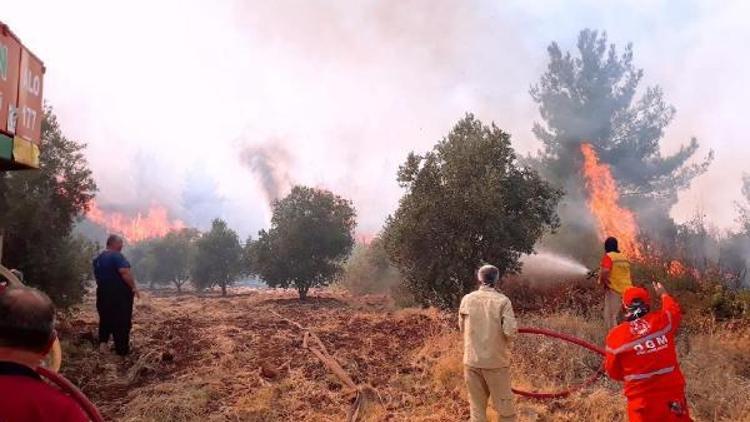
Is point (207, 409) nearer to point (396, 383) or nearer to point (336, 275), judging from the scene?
point (396, 383)

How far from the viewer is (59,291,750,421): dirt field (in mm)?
7074

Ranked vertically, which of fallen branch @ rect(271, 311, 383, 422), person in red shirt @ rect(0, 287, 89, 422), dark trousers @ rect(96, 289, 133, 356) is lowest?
fallen branch @ rect(271, 311, 383, 422)

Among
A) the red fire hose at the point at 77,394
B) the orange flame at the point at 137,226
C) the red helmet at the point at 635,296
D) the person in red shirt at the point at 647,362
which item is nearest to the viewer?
the red fire hose at the point at 77,394

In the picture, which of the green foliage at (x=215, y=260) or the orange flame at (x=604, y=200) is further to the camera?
the green foliage at (x=215, y=260)

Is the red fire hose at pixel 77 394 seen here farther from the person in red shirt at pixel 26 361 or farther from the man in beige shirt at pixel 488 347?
the man in beige shirt at pixel 488 347

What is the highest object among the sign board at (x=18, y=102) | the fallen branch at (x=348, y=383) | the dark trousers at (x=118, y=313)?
the sign board at (x=18, y=102)

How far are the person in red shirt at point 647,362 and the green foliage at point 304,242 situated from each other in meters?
25.1

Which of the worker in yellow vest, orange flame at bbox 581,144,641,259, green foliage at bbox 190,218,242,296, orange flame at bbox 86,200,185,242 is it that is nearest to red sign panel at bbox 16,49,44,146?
the worker in yellow vest

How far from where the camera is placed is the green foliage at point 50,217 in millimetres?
12906

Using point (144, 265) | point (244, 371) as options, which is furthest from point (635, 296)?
point (144, 265)

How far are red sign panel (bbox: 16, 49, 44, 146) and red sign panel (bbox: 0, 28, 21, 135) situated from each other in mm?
109

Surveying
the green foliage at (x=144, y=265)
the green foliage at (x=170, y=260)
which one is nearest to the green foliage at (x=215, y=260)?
the green foliage at (x=170, y=260)

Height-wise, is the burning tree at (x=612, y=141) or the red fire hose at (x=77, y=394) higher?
the burning tree at (x=612, y=141)

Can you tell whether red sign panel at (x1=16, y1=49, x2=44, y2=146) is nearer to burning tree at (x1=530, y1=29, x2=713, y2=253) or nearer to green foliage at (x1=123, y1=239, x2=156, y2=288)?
burning tree at (x1=530, y1=29, x2=713, y2=253)
